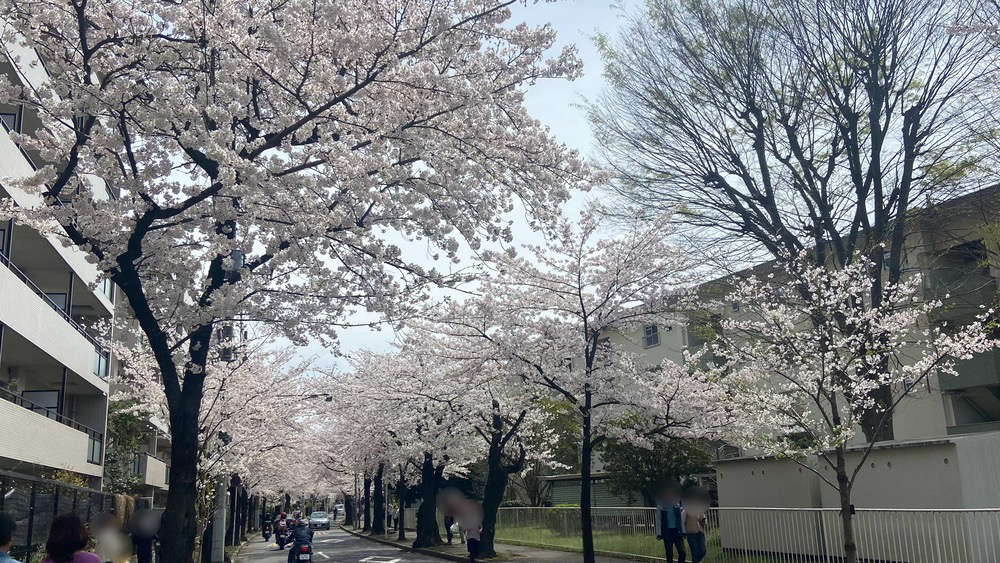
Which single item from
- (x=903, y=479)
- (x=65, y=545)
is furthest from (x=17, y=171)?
(x=903, y=479)

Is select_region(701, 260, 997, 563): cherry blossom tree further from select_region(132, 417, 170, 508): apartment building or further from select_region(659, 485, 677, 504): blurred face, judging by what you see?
select_region(132, 417, 170, 508): apartment building

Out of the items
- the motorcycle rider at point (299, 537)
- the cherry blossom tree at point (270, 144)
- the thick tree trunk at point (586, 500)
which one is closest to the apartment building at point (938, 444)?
the thick tree trunk at point (586, 500)

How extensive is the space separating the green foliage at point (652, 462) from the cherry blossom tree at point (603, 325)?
791 centimetres

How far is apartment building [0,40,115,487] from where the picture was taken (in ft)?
55.1

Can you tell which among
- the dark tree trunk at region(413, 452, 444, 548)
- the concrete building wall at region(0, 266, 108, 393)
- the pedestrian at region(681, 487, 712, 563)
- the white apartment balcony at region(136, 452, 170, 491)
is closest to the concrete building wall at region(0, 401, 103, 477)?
the concrete building wall at region(0, 266, 108, 393)

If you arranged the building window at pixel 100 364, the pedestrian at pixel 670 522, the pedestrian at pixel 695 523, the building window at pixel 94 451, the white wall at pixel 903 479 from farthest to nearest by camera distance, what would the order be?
the building window at pixel 100 364, the building window at pixel 94 451, the pedestrian at pixel 670 522, the pedestrian at pixel 695 523, the white wall at pixel 903 479

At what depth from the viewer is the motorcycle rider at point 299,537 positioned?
20.2 m

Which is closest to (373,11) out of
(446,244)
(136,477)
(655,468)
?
(446,244)

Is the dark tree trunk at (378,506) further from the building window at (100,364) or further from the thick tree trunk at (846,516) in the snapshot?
the thick tree trunk at (846,516)

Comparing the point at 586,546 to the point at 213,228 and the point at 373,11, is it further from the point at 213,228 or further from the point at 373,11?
the point at 373,11

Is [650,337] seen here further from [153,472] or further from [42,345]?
[42,345]

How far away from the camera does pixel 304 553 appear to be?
66.2 ft

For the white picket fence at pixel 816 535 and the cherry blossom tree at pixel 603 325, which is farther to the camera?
the cherry blossom tree at pixel 603 325

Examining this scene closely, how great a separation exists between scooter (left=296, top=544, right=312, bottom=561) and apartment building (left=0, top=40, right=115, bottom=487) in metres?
6.73
